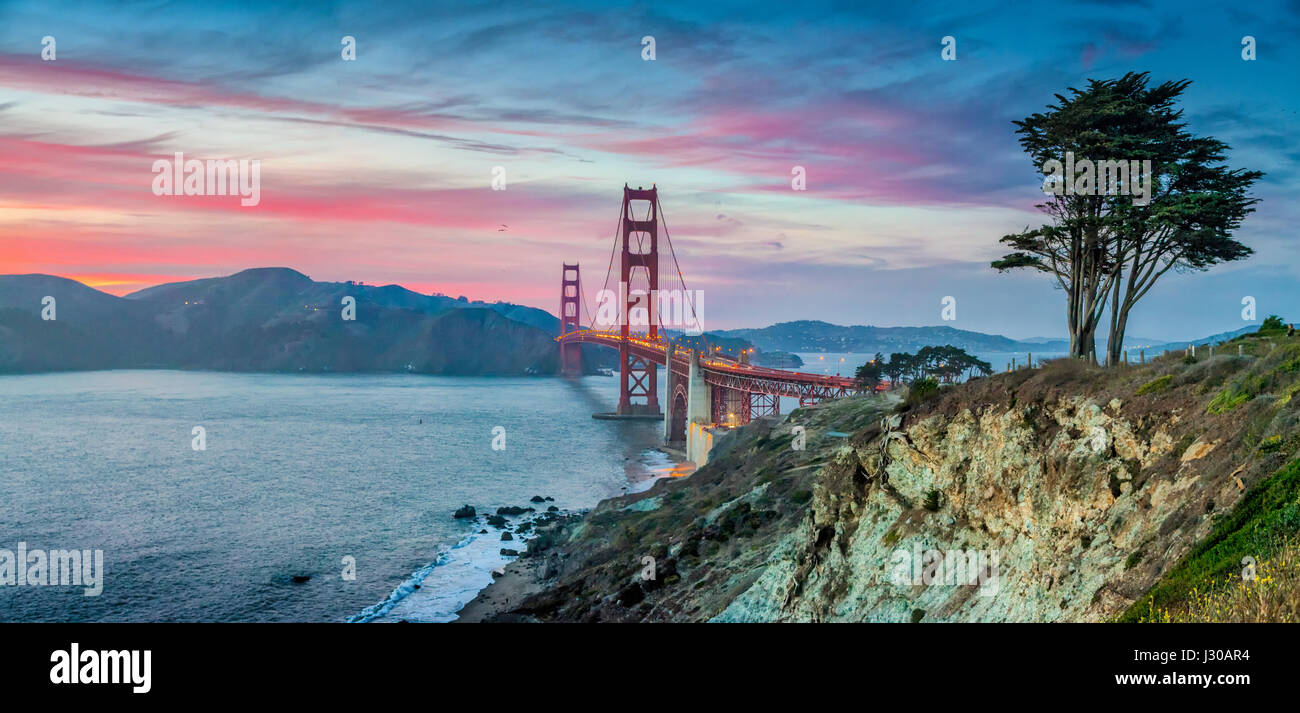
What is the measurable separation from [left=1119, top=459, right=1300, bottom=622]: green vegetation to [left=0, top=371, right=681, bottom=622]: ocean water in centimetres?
3279

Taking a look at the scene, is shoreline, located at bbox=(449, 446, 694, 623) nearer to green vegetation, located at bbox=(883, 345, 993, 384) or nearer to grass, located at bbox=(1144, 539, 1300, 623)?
grass, located at bbox=(1144, 539, 1300, 623)

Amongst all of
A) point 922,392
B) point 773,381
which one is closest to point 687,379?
point 773,381

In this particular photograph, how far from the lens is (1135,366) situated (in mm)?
22375

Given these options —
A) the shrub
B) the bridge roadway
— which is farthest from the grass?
the bridge roadway

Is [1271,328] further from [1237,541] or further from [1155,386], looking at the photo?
[1237,541]

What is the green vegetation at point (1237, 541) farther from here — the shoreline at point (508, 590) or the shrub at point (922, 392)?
the shoreline at point (508, 590)

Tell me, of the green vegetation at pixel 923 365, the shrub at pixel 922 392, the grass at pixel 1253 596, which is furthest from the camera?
the green vegetation at pixel 923 365

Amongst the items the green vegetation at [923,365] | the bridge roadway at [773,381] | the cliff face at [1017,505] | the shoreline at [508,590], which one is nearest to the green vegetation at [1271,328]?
the cliff face at [1017,505]

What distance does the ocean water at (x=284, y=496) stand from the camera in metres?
41.1

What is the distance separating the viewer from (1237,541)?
1121cm

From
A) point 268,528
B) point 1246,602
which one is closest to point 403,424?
point 268,528

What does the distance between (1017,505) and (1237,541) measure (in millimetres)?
8547

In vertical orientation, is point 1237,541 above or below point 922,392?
below

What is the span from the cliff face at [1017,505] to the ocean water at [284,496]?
669 inches
